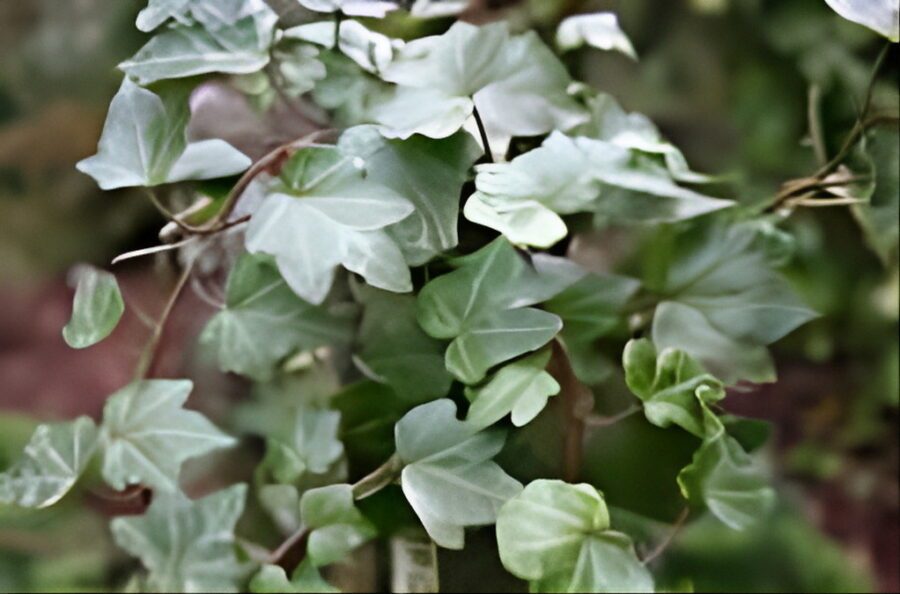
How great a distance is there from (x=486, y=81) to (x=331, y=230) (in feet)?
0.56

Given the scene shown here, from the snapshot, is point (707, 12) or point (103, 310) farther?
point (707, 12)

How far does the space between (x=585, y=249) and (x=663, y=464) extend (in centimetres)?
19

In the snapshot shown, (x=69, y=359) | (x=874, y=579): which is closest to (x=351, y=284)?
(x=69, y=359)

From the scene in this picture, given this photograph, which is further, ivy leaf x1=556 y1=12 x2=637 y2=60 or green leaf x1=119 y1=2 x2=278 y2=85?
ivy leaf x1=556 y1=12 x2=637 y2=60

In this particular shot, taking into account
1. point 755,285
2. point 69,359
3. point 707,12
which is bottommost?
point 69,359

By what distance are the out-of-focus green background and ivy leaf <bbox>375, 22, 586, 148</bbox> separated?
0.55ft

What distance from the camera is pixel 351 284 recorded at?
22.1 inches

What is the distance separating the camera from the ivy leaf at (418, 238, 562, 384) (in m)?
0.48

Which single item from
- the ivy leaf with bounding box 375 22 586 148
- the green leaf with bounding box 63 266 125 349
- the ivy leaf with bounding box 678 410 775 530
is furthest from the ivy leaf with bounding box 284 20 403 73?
the ivy leaf with bounding box 678 410 775 530

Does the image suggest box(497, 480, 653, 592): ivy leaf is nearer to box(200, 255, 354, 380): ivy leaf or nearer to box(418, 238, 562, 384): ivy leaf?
box(418, 238, 562, 384): ivy leaf

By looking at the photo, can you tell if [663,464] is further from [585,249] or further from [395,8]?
[395,8]

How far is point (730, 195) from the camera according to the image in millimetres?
695

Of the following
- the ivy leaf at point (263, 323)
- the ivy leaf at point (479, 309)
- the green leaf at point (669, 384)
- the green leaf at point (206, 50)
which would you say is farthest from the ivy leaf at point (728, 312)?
the green leaf at point (206, 50)

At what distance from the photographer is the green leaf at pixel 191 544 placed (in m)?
0.59
